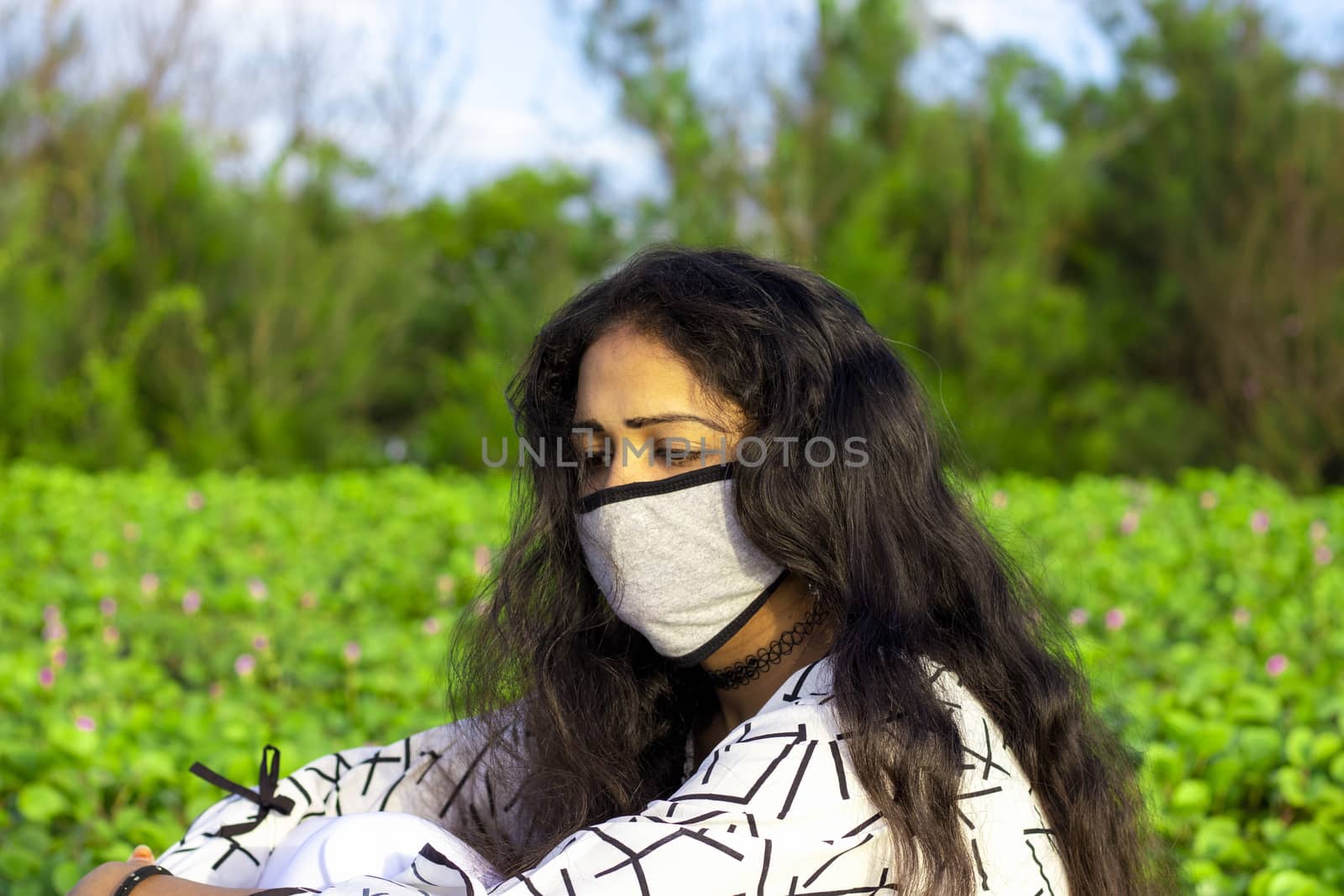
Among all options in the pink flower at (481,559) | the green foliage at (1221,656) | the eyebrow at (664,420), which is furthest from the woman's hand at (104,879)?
the pink flower at (481,559)

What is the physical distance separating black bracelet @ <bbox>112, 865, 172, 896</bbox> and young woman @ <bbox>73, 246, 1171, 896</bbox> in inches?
1.0

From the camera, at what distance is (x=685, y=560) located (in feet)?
5.23

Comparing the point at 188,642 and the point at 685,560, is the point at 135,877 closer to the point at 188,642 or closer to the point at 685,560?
the point at 685,560

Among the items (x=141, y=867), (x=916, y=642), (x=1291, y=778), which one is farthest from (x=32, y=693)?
(x=1291, y=778)

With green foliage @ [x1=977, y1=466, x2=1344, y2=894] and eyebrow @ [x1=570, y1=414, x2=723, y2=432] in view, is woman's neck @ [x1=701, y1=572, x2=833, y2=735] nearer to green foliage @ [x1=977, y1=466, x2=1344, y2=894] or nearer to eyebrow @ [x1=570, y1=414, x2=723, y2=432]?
eyebrow @ [x1=570, y1=414, x2=723, y2=432]

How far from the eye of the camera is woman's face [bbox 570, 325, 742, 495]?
1.56 meters

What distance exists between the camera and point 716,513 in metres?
1.57

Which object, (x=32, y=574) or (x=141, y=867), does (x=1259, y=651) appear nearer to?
(x=141, y=867)

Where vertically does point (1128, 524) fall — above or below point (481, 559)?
above

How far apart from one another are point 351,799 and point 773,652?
2.31ft

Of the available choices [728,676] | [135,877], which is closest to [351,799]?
[135,877]

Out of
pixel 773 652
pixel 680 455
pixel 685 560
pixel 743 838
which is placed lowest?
pixel 743 838

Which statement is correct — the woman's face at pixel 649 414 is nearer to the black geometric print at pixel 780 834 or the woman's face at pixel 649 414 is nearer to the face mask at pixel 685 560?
the face mask at pixel 685 560

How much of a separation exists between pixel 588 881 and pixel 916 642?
46 cm
